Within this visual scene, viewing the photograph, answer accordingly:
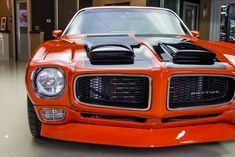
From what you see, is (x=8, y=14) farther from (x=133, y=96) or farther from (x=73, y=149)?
(x=133, y=96)

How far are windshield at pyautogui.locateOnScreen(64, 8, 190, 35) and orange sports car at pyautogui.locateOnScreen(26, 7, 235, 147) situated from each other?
0.77 m

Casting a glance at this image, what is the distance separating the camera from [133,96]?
1854 mm

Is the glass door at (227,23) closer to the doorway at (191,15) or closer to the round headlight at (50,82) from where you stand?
the doorway at (191,15)

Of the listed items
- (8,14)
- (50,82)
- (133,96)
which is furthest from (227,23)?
(50,82)

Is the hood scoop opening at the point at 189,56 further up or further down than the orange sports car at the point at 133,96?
further up

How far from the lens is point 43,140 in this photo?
2201 mm

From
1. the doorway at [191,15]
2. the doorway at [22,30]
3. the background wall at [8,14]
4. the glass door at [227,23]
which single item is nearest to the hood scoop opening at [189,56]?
the doorway at [191,15]

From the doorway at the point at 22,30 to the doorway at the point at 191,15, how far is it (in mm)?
4790

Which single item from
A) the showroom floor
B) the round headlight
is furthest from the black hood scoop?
the showroom floor

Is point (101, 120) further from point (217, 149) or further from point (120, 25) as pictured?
point (120, 25)

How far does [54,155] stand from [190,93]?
91 centimetres

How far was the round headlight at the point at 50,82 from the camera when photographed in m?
1.83

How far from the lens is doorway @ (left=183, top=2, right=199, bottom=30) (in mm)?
9000

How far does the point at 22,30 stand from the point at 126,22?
26.3ft
